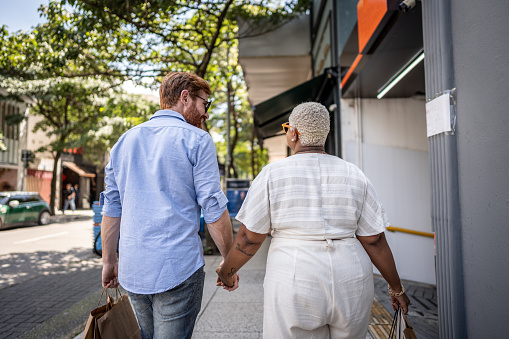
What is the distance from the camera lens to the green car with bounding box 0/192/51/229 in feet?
47.5

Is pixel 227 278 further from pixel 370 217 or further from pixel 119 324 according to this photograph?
pixel 370 217

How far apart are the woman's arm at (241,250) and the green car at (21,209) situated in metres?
15.3

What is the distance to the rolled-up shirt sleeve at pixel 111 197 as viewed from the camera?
2.16 metres

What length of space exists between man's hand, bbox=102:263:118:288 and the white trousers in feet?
3.00

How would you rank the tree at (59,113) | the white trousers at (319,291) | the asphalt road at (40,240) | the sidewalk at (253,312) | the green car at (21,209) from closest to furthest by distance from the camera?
the white trousers at (319,291) < the sidewalk at (253,312) < the asphalt road at (40,240) < the green car at (21,209) < the tree at (59,113)

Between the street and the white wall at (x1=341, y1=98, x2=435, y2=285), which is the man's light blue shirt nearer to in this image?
the street

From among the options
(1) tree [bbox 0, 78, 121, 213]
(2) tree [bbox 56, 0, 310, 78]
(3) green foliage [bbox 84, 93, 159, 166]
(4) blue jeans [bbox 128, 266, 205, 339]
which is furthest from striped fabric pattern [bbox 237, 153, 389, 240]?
(1) tree [bbox 0, 78, 121, 213]

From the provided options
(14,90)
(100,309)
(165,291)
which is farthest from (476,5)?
(14,90)

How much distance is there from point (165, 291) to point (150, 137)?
0.78 metres

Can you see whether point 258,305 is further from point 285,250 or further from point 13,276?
point 13,276

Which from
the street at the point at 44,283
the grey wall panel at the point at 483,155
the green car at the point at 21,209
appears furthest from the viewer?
the green car at the point at 21,209

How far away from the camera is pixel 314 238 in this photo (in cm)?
188

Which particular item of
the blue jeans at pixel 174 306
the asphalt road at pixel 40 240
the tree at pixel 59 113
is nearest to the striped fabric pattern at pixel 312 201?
the blue jeans at pixel 174 306

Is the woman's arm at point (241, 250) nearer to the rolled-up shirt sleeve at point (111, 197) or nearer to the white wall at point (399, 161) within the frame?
the rolled-up shirt sleeve at point (111, 197)
